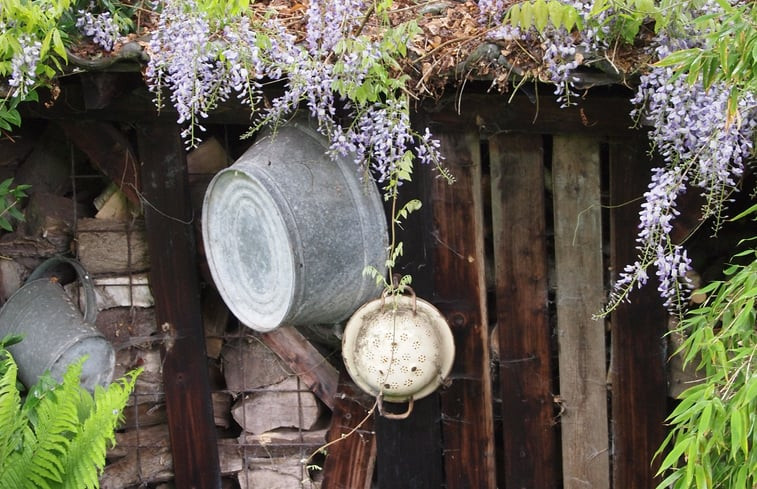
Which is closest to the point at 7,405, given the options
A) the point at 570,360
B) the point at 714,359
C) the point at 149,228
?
the point at 149,228

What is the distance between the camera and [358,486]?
394 centimetres

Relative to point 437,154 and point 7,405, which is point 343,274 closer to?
point 437,154

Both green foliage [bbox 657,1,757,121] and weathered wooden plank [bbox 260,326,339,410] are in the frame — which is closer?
green foliage [bbox 657,1,757,121]

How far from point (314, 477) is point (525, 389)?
3.58 feet

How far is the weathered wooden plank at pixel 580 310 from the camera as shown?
3.38m

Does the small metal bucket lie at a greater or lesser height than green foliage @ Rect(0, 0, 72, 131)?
lesser

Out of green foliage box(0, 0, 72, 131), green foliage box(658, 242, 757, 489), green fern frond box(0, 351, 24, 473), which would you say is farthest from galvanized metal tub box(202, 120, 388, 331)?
green foliage box(658, 242, 757, 489)

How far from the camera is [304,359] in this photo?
4.05 meters

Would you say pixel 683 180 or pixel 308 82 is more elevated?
pixel 308 82

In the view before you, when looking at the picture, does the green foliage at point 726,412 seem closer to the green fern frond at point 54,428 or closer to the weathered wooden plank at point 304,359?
the weathered wooden plank at point 304,359

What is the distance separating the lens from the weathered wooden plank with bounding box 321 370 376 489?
12.8ft

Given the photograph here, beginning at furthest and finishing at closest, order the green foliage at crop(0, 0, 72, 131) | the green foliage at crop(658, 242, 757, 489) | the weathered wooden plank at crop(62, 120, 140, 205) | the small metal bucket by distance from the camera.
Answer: the weathered wooden plank at crop(62, 120, 140, 205), the small metal bucket, the green foliage at crop(0, 0, 72, 131), the green foliage at crop(658, 242, 757, 489)

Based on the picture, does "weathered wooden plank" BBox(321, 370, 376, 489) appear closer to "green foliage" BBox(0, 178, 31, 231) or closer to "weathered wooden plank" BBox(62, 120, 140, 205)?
"weathered wooden plank" BBox(62, 120, 140, 205)

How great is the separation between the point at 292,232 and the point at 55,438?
1098 mm
